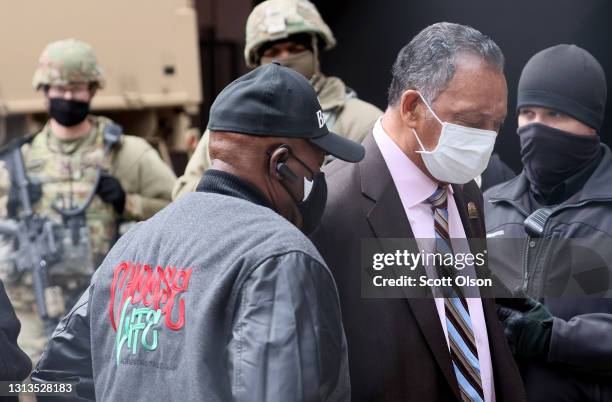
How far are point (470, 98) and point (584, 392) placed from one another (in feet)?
3.36

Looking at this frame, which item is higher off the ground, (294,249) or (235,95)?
(235,95)

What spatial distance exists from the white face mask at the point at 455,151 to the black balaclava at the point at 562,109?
0.64 m

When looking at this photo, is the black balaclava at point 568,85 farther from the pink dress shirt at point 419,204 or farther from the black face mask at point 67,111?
the black face mask at point 67,111

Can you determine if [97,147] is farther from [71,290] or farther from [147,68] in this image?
[147,68]

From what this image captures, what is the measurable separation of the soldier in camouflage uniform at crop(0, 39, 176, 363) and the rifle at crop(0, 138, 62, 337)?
0.04 m

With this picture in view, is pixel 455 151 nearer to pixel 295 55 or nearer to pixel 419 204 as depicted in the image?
pixel 419 204

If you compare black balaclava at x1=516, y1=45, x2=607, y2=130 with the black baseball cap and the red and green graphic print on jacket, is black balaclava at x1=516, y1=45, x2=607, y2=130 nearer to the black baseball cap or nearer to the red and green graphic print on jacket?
the black baseball cap

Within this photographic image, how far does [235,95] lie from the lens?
235 cm

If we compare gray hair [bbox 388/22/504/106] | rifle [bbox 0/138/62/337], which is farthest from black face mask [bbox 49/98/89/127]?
gray hair [bbox 388/22/504/106]

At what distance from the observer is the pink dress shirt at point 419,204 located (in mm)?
2826

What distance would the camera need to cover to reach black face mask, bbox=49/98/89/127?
523 centimetres

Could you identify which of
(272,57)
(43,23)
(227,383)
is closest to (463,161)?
(227,383)

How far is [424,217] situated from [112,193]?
267cm

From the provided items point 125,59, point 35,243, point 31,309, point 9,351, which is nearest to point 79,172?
point 35,243
